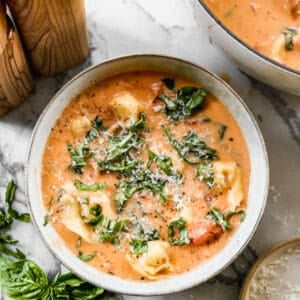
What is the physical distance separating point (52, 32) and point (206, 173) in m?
0.62

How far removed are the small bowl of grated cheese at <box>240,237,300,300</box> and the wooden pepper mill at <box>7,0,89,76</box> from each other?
0.89 m

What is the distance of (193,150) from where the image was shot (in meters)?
2.39

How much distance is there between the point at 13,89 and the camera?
2.50 meters

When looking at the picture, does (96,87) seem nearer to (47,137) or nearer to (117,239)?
(47,137)

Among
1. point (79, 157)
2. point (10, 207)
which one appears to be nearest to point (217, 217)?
point (79, 157)

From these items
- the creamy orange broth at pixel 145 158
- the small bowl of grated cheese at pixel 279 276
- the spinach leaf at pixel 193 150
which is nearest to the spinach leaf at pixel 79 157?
the creamy orange broth at pixel 145 158

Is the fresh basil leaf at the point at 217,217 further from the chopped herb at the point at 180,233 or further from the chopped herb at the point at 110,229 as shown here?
the chopped herb at the point at 110,229

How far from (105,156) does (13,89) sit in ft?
1.21

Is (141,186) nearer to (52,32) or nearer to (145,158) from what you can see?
(145,158)

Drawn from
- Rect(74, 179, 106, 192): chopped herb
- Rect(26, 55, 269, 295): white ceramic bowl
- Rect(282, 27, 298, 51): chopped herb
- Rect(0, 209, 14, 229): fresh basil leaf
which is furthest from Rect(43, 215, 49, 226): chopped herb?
Rect(282, 27, 298, 51): chopped herb

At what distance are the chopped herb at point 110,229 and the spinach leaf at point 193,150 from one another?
0.27m

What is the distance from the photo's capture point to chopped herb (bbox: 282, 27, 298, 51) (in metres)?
2.40

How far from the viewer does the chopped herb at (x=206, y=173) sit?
237cm

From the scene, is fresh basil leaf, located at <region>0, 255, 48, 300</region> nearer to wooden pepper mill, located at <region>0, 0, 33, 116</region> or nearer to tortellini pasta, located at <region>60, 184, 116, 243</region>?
tortellini pasta, located at <region>60, 184, 116, 243</region>
